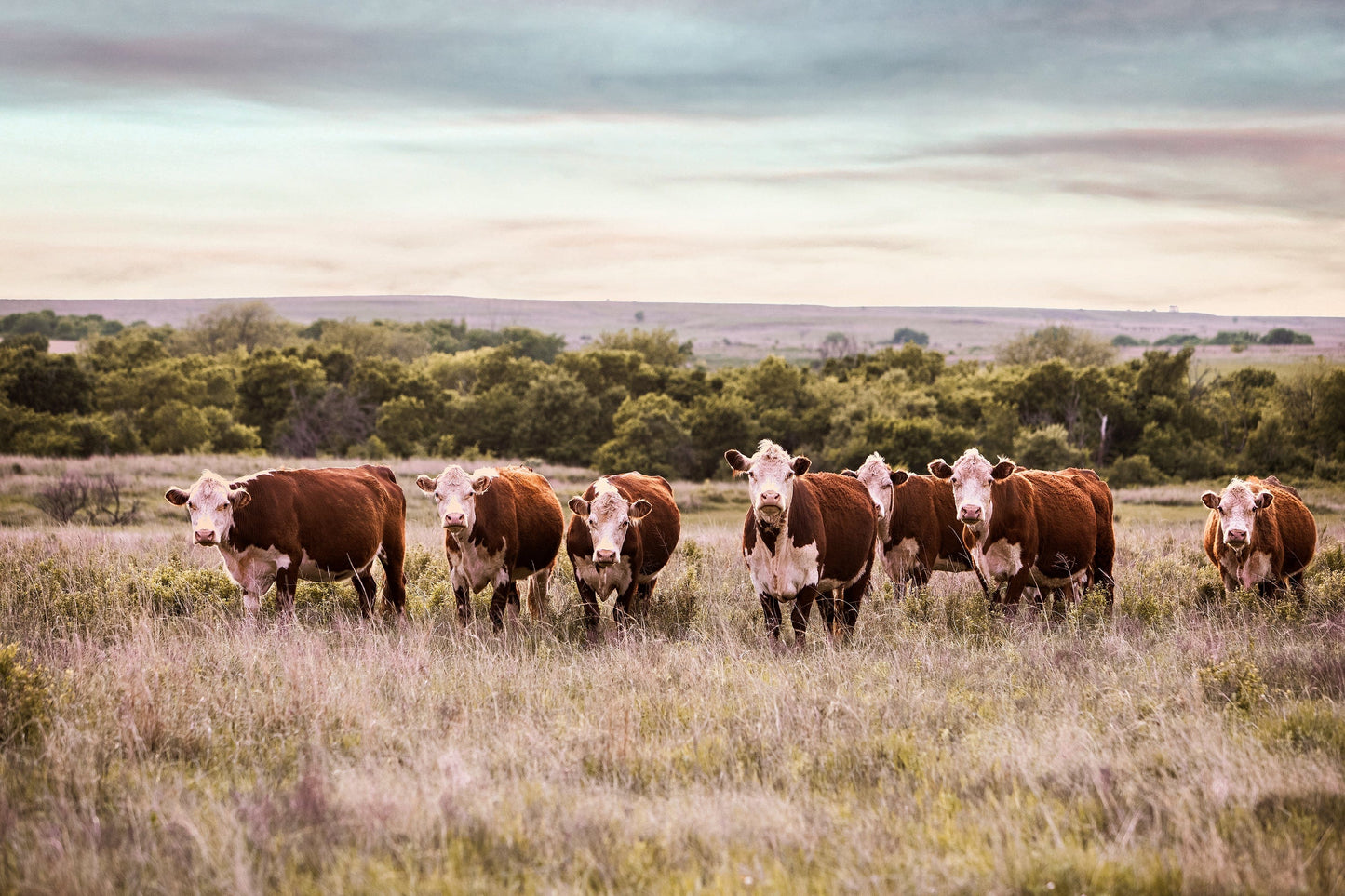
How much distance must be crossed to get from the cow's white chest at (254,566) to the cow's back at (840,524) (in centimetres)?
529

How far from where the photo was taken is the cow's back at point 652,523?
1150 cm

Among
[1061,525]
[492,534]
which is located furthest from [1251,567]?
[492,534]

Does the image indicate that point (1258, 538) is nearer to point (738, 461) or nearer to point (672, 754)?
point (738, 461)

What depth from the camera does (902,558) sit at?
1343 cm

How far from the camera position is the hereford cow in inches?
440

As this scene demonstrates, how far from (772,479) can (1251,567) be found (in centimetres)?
645

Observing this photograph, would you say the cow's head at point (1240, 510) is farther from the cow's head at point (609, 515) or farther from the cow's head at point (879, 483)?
the cow's head at point (609, 515)

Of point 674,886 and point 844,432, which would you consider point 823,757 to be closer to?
point 674,886

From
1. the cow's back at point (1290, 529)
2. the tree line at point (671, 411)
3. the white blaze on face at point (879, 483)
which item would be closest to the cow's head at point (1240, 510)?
the cow's back at point (1290, 529)

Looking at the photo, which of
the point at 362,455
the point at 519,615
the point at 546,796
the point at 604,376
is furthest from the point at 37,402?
the point at 546,796

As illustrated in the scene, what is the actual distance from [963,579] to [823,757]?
8.51m

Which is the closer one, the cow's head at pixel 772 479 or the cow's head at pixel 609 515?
the cow's head at pixel 772 479

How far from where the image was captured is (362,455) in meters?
60.8

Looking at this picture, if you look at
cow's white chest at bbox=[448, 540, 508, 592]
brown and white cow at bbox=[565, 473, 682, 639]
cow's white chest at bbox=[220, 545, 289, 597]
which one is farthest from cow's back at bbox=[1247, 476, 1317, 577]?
cow's white chest at bbox=[220, 545, 289, 597]
